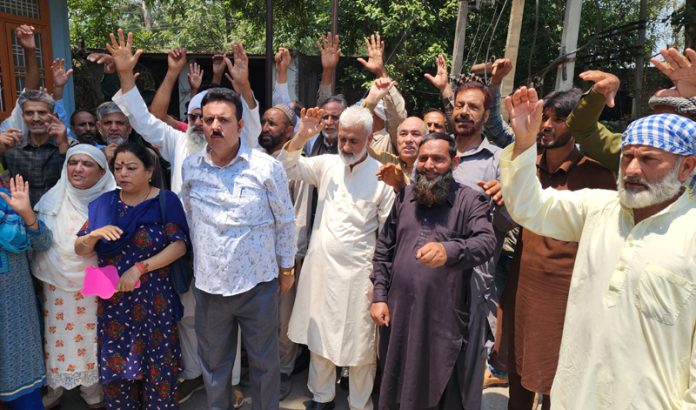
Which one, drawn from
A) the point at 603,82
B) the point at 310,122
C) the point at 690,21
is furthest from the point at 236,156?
the point at 690,21

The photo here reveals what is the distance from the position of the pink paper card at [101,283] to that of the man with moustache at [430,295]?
4.89 ft

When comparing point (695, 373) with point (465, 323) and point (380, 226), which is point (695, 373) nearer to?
point (465, 323)

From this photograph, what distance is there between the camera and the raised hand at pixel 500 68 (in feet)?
10.7

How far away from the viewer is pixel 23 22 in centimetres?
646

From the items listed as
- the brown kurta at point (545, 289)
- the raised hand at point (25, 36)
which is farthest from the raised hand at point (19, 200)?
the brown kurta at point (545, 289)

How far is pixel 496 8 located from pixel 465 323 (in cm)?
1094

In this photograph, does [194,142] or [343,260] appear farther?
[194,142]

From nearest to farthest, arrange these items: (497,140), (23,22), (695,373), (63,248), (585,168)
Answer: (695,373) → (585,168) → (63,248) → (497,140) → (23,22)

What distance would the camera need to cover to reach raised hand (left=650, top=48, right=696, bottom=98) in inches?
96.6

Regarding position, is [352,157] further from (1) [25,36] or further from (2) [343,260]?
(1) [25,36]

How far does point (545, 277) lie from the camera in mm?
2688

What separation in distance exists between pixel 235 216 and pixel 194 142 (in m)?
1.04

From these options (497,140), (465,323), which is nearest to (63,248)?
(465,323)

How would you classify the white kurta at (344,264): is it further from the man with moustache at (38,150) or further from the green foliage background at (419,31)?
the green foliage background at (419,31)
